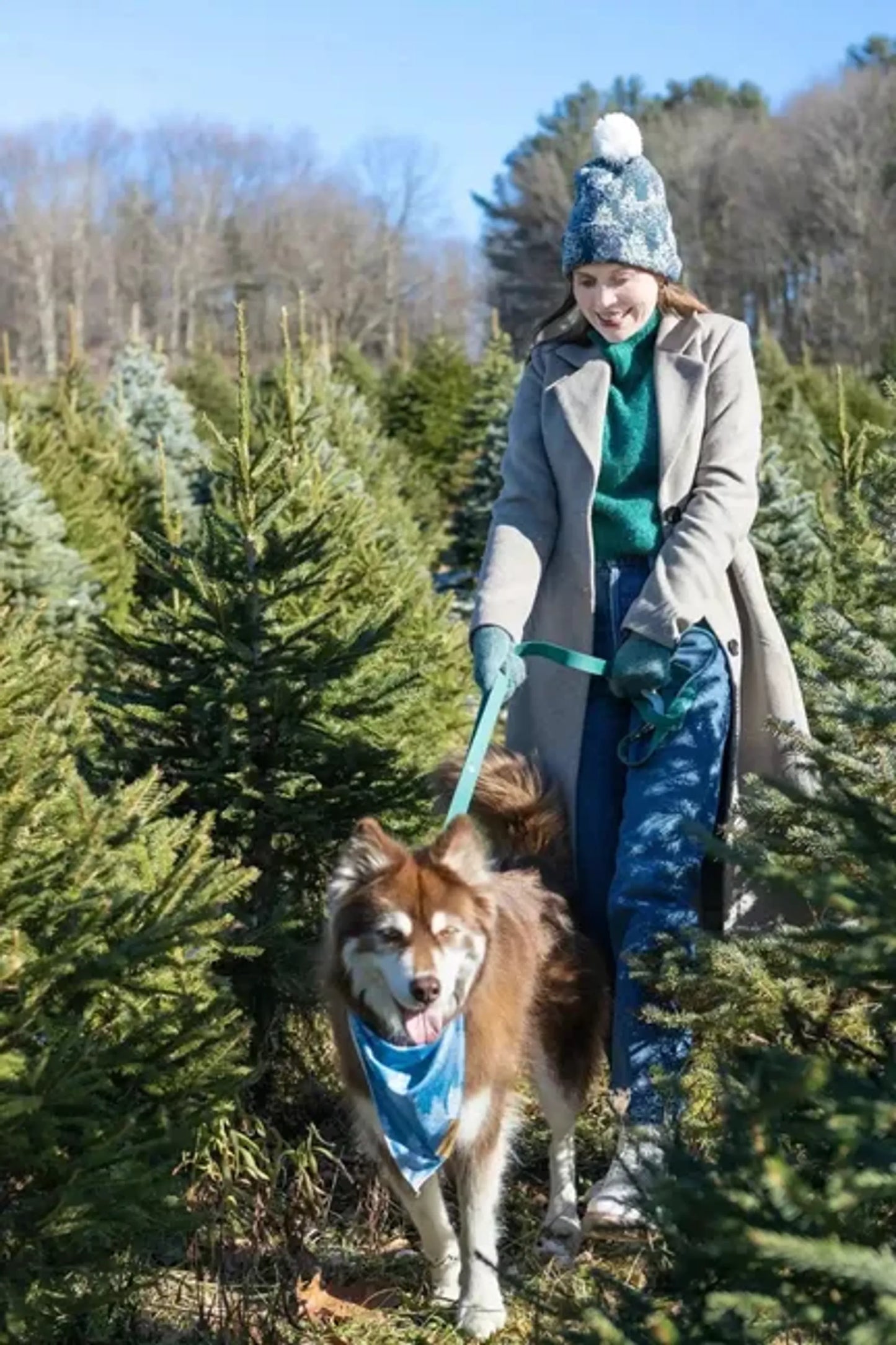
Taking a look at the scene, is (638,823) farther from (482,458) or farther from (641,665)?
(482,458)

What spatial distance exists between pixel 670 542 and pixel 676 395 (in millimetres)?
406

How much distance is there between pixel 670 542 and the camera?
13.5ft

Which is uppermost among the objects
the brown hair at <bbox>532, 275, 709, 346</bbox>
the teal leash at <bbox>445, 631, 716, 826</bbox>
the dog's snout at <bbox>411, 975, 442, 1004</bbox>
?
the brown hair at <bbox>532, 275, 709, 346</bbox>

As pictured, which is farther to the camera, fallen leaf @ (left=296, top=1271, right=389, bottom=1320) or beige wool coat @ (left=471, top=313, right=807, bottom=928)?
beige wool coat @ (left=471, top=313, right=807, bottom=928)

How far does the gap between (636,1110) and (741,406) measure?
188cm

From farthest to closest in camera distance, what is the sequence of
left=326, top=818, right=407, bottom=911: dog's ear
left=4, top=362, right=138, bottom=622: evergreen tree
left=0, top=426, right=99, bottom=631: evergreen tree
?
left=4, top=362, right=138, bottom=622: evergreen tree → left=0, top=426, right=99, bottom=631: evergreen tree → left=326, top=818, right=407, bottom=911: dog's ear

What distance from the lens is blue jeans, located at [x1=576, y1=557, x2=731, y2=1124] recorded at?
4.06m

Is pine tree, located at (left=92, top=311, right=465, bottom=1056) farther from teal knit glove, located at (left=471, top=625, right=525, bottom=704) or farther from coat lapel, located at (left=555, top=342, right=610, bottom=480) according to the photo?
coat lapel, located at (left=555, top=342, right=610, bottom=480)

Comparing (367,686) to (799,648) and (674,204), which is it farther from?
(674,204)

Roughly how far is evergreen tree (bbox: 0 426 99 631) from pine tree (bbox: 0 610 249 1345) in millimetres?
6157

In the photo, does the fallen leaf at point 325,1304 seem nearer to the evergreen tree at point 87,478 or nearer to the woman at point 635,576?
the woman at point 635,576

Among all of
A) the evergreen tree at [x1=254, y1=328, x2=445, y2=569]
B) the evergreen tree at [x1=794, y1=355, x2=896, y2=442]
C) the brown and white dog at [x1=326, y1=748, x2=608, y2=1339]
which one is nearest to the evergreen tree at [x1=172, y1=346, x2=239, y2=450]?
the evergreen tree at [x1=254, y1=328, x2=445, y2=569]

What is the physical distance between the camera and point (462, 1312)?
12.0 feet

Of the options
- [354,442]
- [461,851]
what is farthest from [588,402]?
[354,442]
